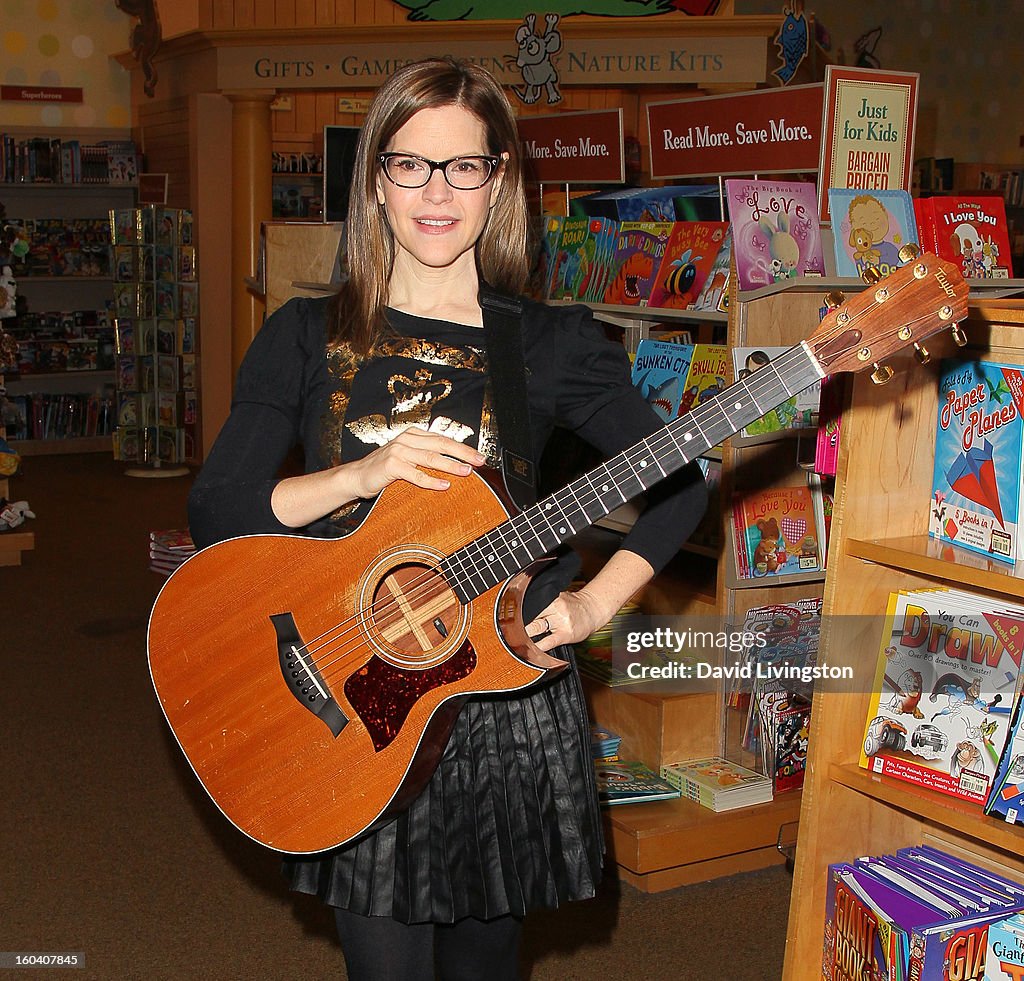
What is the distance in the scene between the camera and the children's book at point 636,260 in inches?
138

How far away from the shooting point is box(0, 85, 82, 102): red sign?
903 centimetres

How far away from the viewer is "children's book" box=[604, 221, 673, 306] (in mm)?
3516

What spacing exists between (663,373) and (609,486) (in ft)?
6.25

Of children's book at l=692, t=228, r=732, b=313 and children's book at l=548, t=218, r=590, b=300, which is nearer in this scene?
children's book at l=692, t=228, r=732, b=313

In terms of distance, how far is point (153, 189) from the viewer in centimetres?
875

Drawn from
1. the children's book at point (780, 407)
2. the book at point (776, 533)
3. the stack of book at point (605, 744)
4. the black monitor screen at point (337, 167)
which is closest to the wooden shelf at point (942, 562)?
the children's book at point (780, 407)

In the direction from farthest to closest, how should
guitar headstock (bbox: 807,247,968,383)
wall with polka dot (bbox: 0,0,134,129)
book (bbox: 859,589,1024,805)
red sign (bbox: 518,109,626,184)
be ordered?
wall with polka dot (bbox: 0,0,134,129) < red sign (bbox: 518,109,626,184) < book (bbox: 859,589,1024,805) < guitar headstock (bbox: 807,247,968,383)

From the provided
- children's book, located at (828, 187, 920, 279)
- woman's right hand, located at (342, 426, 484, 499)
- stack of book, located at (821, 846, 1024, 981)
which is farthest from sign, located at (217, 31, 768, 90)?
woman's right hand, located at (342, 426, 484, 499)

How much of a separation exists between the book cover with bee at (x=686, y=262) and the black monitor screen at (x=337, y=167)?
1872 millimetres

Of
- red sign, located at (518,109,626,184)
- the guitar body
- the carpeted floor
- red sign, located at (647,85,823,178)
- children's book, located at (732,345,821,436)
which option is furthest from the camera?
red sign, located at (518,109,626,184)

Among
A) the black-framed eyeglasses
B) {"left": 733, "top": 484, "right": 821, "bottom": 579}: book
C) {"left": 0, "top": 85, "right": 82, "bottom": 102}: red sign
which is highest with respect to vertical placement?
{"left": 0, "top": 85, "right": 82, "bottom": 102}: red sign

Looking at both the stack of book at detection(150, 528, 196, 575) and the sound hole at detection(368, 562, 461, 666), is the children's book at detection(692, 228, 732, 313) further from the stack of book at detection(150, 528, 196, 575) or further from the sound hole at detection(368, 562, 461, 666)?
the stack of book at detection(150, 528, 196, 575)

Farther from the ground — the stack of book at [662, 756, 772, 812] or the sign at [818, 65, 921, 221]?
the sign at [818, 65, 921, 221]

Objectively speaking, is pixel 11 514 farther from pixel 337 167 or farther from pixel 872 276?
pixel 872 276
